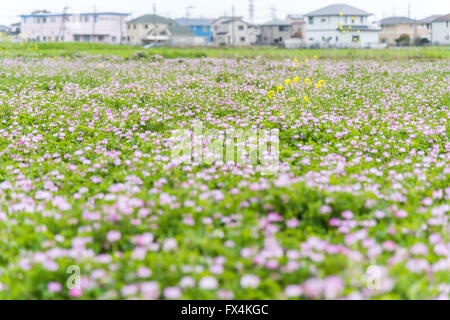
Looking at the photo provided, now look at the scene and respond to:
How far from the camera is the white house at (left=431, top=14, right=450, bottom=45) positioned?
80.1 metres

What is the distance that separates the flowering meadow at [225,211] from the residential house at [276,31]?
85252mm

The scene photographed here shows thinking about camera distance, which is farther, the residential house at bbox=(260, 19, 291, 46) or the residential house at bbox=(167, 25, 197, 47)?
the residential house at bbox=(260, 19, 291, 46)

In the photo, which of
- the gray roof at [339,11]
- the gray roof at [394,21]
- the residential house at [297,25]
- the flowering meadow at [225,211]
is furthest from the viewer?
the residential house at [297,25]

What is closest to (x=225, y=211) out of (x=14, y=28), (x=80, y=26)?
(x=80, y=26)

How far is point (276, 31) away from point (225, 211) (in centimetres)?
9131

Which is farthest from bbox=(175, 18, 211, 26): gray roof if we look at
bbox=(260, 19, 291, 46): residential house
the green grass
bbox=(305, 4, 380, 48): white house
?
the green grass

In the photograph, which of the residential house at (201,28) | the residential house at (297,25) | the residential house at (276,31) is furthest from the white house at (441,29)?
the residential house at (201,28)

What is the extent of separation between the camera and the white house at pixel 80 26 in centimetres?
10219

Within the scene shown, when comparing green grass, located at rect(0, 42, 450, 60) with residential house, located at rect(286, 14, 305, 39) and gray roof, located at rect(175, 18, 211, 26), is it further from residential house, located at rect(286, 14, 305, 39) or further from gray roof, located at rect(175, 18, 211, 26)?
gray roof, located at rect(175, 18, 211, 26)

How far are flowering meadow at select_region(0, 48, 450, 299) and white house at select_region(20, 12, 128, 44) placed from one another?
101189 millimetres

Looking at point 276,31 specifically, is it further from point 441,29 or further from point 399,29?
point 441,29

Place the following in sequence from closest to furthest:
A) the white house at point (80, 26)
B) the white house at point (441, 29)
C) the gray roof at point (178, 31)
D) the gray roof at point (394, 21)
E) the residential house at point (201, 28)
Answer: the white house at point (441, 29) < the gray roof at point (178, 31) < the gray roof at point (394, 21) < the white house at point (80, 26) < the residential house at point (201, 28)

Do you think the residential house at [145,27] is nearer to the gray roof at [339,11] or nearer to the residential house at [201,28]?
the residential house at [201,28]
